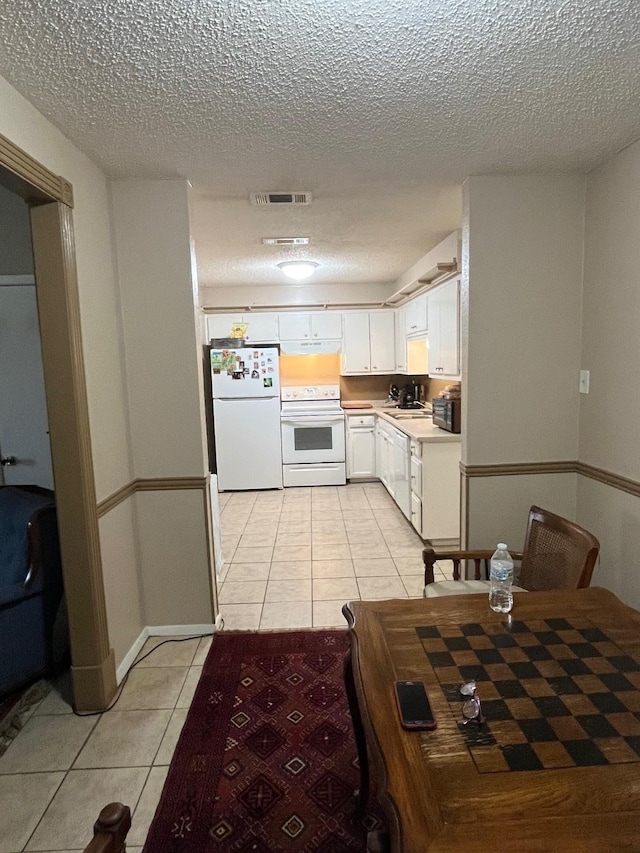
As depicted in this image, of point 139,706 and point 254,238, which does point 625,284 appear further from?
point 139,706

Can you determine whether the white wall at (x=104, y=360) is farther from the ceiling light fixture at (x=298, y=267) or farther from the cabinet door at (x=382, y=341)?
the cabinet door at (x=382, y=341)

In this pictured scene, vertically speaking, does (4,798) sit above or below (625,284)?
below

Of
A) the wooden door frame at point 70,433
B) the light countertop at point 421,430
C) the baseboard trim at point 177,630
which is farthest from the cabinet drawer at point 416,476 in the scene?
the wooden door frame at point 70,433

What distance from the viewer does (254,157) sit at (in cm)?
217

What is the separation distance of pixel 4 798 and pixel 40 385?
2.23 meters

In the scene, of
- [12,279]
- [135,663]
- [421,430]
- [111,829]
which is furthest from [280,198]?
[111,829]

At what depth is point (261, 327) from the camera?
5812mm

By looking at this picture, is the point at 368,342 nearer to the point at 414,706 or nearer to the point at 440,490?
the point at 440,490

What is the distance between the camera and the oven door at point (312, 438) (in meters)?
5.61

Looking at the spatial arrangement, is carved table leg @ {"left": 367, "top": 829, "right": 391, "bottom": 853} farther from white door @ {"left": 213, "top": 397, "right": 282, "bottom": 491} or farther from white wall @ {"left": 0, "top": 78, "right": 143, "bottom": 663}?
white door @ {"left": 213, "top": 397, "right": 282, "bottom": 491}

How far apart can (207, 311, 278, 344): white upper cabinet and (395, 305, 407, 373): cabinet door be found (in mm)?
1460

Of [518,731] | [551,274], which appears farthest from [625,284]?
[518,731]

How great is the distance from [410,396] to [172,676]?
426 centimetres

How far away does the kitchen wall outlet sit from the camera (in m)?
2.53
